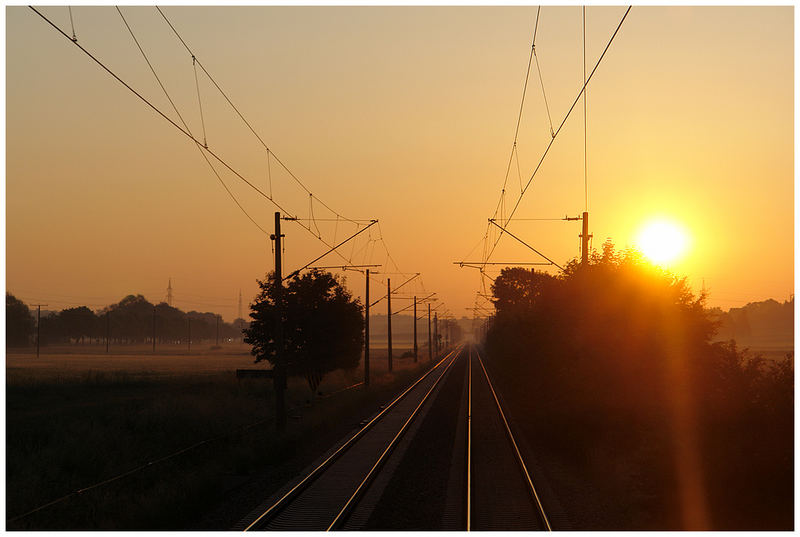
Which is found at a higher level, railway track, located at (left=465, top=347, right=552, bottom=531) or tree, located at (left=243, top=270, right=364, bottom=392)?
tree, located at (left=243, top=270, right=364, bottom=392)

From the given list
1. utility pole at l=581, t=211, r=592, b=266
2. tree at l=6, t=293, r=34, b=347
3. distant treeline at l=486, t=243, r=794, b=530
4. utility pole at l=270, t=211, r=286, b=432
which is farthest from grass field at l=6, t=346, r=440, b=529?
tree at l=6, t=293, r=34, b=347

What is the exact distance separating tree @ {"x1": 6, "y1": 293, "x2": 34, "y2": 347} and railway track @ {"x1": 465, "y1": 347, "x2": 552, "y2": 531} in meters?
158

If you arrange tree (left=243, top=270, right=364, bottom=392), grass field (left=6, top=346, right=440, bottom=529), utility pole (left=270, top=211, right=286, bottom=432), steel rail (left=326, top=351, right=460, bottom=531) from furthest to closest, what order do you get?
tree (left=243, top=270, right=364, bottom=392) < utility pole (left=270, top=211, right=286, bottom=432) < grass field (left=6, top=346, right=440, bottom=529) < steel rail (left=326, top=351, right=460, bottom=531)

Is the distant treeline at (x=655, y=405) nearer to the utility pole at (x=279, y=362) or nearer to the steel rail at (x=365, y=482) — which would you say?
the steel rail at (x=365, y=482)

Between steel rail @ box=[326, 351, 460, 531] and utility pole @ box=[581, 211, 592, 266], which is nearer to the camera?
steel rail @ box=[326, 351, 460, 531]

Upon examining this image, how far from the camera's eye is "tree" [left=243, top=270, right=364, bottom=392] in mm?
48469

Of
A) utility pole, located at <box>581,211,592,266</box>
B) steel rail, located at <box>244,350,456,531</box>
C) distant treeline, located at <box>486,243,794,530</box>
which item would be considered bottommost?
steel rail, located at <box>244,350,456,531</box>

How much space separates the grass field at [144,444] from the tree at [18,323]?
13085cm

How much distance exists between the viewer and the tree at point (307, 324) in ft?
159

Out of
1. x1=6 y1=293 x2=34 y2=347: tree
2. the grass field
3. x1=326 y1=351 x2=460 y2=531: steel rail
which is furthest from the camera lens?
x1=6 y1=293 x2=34 y2=347: tree

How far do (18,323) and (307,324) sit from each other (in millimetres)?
146145

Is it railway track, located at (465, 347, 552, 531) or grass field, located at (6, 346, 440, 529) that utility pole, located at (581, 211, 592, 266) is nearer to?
railway track, located at (465, 347, 552, 531)

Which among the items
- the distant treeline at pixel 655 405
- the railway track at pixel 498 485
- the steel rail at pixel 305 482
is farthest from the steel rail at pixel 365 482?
the distant treeline at pixel 655 405

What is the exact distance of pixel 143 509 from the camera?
55.5 ft
